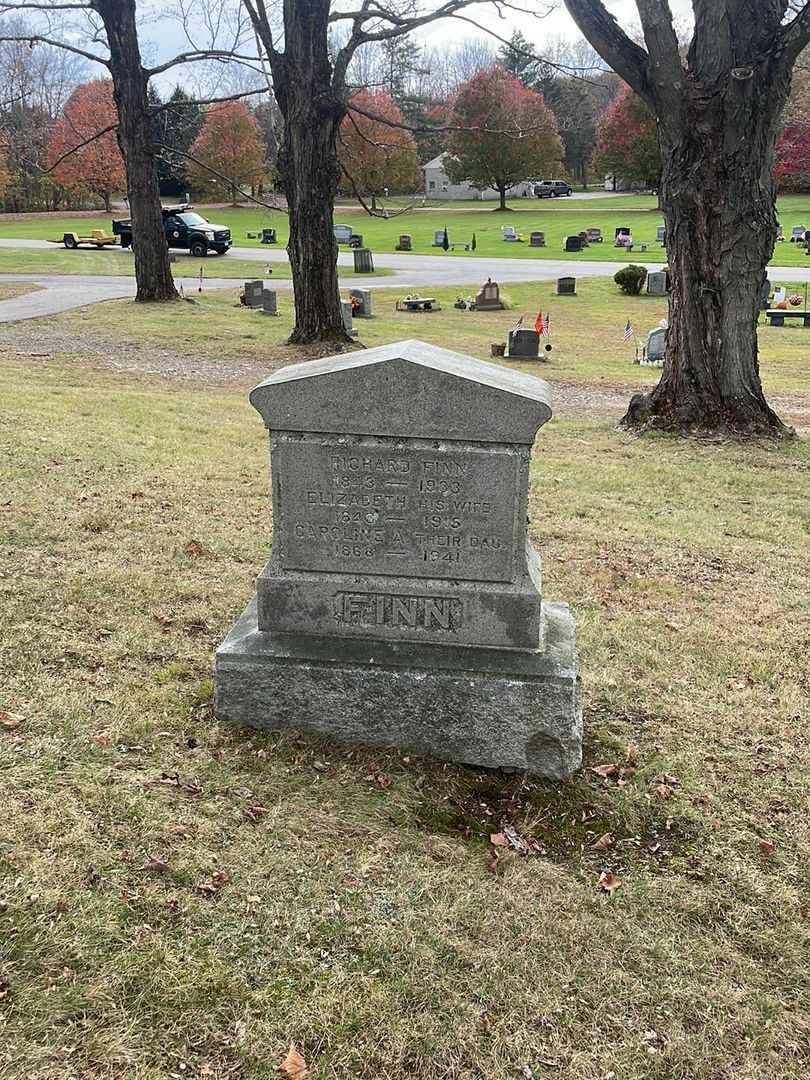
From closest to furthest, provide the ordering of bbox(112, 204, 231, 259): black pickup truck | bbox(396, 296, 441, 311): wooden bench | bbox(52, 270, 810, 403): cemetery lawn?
bbox(52, 270, 810, 403): cemetery lawn, bbox(396, 296, 441, 311): wooden bench, bbox(112, 204, 231, 259): black pickup truck

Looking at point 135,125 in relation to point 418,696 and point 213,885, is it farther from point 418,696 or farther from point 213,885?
point 213,885

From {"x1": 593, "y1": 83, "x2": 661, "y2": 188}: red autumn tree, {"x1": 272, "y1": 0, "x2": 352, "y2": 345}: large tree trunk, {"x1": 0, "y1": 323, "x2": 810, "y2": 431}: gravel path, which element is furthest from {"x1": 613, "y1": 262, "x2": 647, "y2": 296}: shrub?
{"x1": 593, "y1": 83, "x2": 661, "y2": 188}: red autumn tree

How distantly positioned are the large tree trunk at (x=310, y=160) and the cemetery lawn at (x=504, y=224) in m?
26.6

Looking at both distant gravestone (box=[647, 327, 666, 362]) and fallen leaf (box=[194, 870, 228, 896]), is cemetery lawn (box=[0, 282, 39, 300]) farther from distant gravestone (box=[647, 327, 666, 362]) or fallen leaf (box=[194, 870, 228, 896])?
fallen leaf (box=[194, 870, 228, 896])

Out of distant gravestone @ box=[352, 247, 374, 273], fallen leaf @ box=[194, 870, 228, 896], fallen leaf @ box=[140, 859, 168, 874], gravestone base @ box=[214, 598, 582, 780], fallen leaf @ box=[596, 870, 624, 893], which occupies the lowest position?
fallen leaf @ box=[596, 870, 624, 893]

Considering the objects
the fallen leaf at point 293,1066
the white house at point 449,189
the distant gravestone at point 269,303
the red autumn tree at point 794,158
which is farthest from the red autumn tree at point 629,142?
the fallen leaf at point 293,1066

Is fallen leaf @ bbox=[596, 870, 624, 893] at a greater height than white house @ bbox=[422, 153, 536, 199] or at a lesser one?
lesser

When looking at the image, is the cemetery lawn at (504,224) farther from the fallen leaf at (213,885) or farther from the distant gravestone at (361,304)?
the fallen leaf at (213,885)

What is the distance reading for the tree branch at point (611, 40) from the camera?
1064 cm

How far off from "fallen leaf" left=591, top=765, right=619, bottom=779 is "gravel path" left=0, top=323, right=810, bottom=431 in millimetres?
9824

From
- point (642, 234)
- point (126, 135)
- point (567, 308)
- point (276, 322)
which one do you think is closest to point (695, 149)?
point (276, 322)

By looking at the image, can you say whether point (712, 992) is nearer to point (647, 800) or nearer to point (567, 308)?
point (647, 800)

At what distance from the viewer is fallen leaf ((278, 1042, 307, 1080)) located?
2.67 metres

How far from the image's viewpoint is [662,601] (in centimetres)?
626
